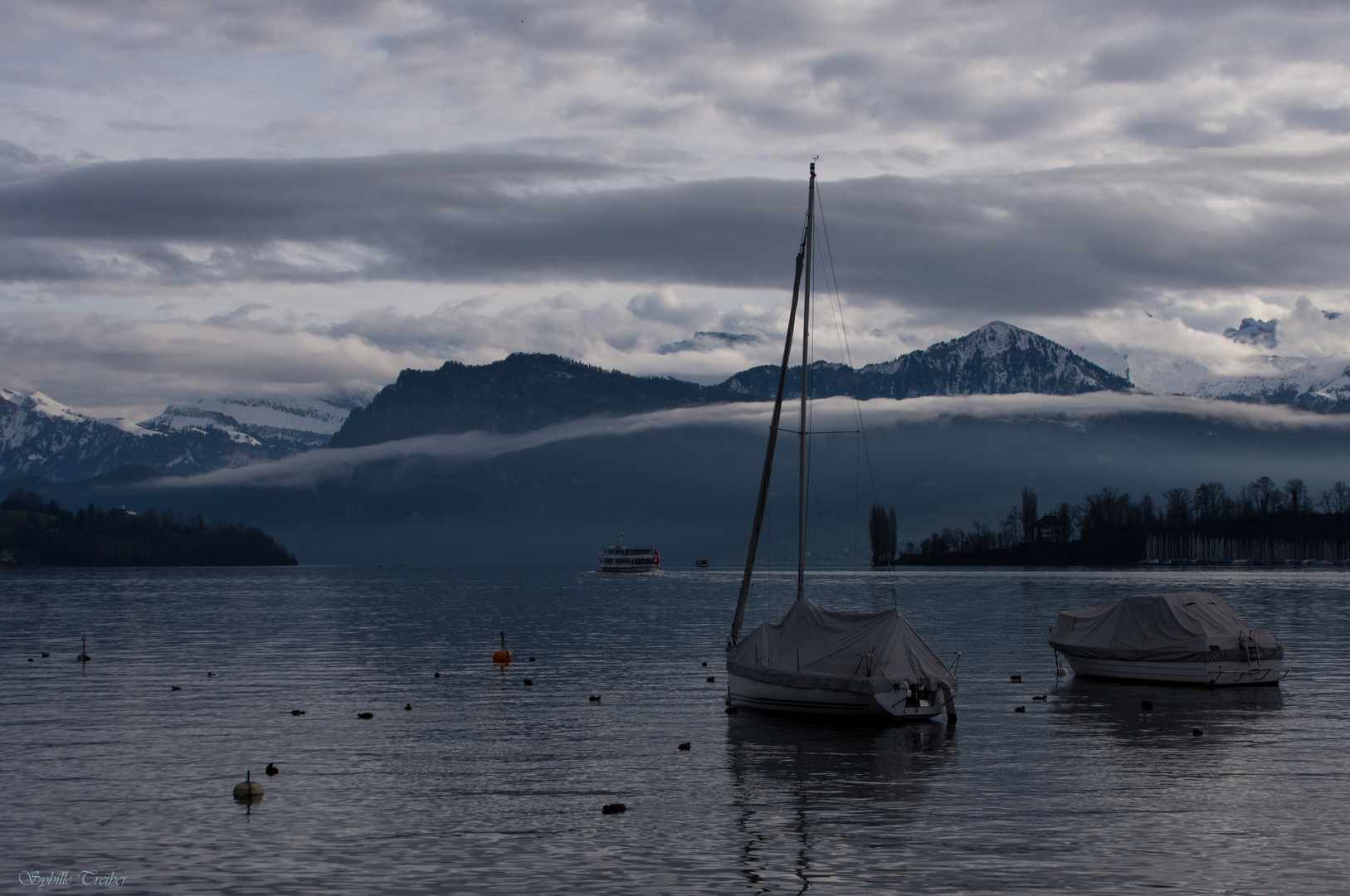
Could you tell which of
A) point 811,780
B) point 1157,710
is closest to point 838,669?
point 811,780

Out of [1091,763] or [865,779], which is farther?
[1091,763]

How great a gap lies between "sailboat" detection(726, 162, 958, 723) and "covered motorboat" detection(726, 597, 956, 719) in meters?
0.04

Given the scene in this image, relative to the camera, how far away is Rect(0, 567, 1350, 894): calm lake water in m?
31.7

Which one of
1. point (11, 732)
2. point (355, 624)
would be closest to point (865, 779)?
point (11, 732)

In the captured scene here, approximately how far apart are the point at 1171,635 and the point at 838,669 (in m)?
28.2

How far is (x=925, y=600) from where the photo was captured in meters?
196

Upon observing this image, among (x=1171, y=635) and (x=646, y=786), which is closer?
(x=646, y=786)

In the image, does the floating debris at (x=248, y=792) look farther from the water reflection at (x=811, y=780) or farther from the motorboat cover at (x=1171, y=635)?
the motorboat cover at (x=1171, y=635)

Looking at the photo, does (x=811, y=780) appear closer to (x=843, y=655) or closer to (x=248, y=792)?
(x=843, y=655)

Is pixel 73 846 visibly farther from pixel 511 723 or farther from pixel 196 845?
pixel 511 723

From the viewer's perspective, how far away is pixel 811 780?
43875mm

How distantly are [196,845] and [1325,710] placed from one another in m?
53.4

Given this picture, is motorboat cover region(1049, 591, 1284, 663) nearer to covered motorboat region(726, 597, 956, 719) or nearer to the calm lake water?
the calm lake water

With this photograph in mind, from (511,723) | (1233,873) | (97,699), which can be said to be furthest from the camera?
(97,699)
